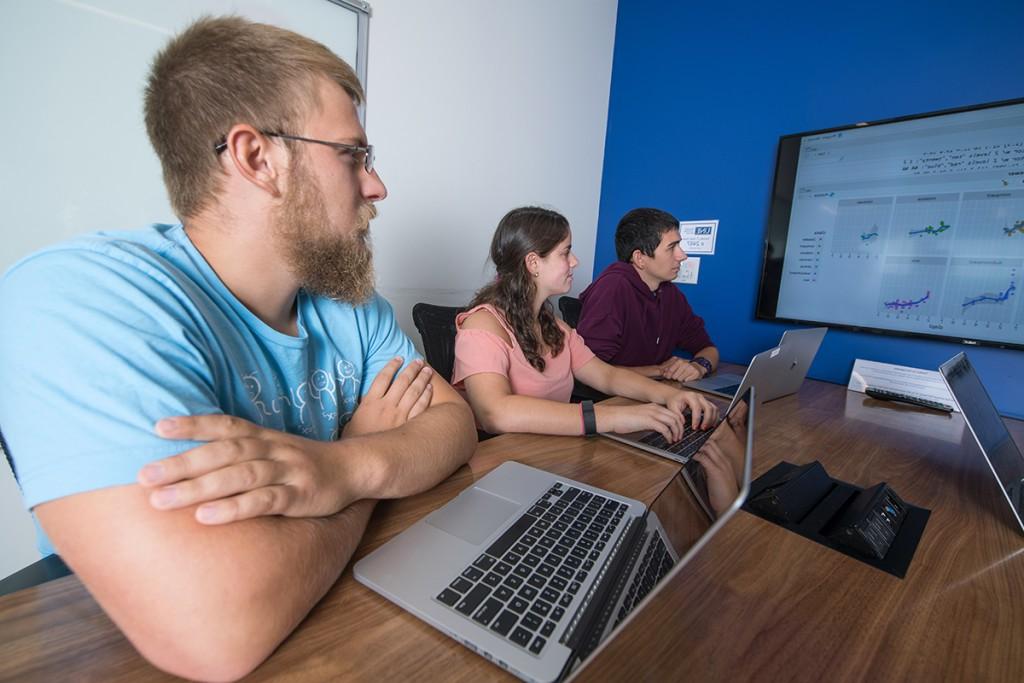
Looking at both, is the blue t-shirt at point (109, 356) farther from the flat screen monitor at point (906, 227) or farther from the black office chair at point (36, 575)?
the flat screen monitor at point (906, 227)

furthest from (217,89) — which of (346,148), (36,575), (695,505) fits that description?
(695,505)

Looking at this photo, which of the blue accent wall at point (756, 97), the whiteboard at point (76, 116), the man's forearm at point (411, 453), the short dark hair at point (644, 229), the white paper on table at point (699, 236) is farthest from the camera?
the white paper on table at point (699, 236)

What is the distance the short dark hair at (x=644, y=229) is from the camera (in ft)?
7.04

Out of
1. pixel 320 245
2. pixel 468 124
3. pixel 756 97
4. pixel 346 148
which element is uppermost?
pixel 756 97

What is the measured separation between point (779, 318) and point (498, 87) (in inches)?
A: 71.6

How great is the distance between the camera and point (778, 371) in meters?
1.50

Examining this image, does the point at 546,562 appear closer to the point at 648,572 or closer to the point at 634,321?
the point at 648,572

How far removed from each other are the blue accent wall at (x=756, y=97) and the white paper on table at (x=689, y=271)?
0.13ft

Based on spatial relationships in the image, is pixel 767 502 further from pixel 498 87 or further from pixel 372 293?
pixel 498 87

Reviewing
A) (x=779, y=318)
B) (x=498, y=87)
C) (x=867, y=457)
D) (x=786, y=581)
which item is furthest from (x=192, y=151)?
(x=779, y=318)

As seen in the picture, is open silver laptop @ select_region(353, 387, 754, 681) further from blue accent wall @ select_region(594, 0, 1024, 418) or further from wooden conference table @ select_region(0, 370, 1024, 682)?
blue accent wall @ select_region(594, 0, 1024, 418)

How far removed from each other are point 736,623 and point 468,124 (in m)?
2.19

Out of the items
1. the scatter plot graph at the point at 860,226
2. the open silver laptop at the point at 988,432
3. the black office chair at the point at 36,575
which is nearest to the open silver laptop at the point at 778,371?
the open silver laptop at the point at 988,432

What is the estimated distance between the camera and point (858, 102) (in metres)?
1.93
